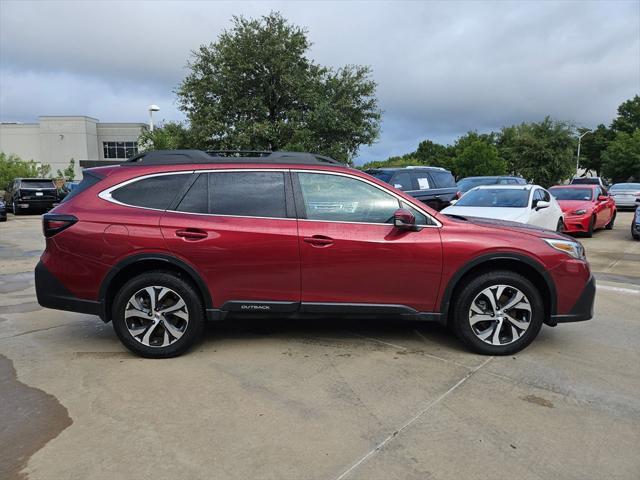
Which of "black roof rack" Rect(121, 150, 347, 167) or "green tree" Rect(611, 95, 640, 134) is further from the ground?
"green tree" Rect(611, 95, 640, 134)

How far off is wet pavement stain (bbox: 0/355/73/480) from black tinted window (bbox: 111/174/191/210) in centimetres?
168

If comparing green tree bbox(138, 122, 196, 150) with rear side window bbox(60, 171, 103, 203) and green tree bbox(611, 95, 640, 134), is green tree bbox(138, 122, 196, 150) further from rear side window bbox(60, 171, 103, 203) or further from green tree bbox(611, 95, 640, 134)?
green tree bbox(611, 95, 640, 134)

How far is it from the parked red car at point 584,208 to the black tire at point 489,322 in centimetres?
924

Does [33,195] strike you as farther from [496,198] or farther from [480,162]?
[480,162]

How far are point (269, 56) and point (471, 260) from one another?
21176 mm

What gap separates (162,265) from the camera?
4211 millimetres

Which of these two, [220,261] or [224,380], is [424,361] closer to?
[224,380]

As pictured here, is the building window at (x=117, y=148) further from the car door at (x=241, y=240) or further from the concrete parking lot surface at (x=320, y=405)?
the car door at (x=241, y=240)

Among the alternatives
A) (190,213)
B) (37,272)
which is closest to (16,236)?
(37,272)

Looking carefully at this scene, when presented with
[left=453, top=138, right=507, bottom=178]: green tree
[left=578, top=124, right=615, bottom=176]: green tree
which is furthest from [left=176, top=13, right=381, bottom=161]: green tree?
[left=578, top=124, right=615, bottom=176]: green tree

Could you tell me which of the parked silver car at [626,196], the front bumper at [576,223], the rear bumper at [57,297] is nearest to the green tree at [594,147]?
the parked silver car at [626,196]

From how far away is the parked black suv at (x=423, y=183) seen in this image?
493 inches

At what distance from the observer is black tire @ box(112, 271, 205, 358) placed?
412 cm

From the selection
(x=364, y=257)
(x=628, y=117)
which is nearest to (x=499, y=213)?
(x=364, y=257)
